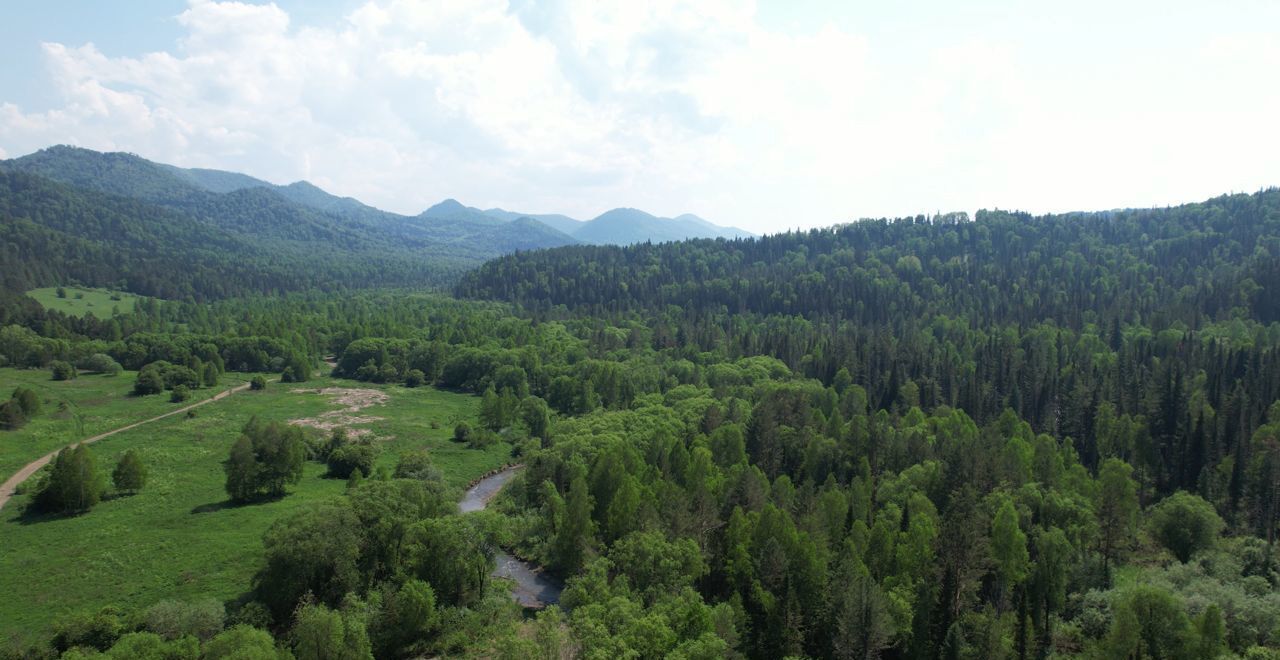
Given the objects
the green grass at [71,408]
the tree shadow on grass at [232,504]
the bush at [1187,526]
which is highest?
the green grass at [71,408]

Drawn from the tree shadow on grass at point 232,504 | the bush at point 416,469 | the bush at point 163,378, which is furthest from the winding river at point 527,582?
the bush at point 163,378

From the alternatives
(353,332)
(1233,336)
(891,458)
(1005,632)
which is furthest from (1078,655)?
(353,332)

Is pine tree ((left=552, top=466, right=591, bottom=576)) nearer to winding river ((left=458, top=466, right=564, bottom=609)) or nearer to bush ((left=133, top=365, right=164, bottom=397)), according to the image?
winding river ((left=458, top=466, right=564, bottom=609))

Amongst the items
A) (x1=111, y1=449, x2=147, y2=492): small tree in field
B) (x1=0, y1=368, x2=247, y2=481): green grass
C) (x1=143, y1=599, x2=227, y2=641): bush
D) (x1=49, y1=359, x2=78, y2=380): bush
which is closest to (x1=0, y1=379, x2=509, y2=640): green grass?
(x1=111, y1=449, x2=147, y2=492): small tree in field

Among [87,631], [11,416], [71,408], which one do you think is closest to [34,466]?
[11,416]

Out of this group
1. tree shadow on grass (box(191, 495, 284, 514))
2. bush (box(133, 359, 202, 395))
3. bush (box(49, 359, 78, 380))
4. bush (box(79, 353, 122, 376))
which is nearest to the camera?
tree shadow on grass (box(191, 495, 284, 514))

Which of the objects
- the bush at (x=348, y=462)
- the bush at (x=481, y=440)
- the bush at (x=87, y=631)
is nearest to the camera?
the bush at (x=87, y=631)

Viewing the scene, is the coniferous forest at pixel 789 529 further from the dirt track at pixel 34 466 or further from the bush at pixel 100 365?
the bush at pixel 100 365
